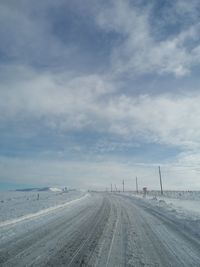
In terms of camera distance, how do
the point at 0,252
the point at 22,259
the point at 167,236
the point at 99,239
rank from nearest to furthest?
the point at 22,259 < the point at 0,252 < the point at 99,239 < the point at 167,236

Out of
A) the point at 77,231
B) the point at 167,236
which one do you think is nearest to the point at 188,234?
the point at 167,236

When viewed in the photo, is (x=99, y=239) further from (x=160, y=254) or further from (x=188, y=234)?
(x=188, y=234)

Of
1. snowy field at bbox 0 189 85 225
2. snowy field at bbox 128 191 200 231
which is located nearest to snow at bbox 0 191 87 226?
snowy field at bbox 0 189 85 225

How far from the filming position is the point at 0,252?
7.02 m

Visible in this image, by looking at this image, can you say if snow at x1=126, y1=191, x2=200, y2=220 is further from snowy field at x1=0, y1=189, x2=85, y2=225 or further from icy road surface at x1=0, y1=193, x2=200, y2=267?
snowy field at x1=0, y1=189, x2=85, y2=225

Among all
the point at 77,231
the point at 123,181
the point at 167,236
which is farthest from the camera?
the point at 123,181

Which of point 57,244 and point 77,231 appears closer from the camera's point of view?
point 57,244

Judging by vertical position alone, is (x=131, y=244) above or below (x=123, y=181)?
below

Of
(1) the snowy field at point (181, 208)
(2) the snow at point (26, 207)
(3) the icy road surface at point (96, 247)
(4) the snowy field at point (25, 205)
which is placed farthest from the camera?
(4) the snowy field at point (25, 205)

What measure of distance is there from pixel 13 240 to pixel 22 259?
2481mm

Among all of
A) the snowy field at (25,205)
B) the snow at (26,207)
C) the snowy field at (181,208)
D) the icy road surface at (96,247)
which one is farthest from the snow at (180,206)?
the snowy field at (25,205)

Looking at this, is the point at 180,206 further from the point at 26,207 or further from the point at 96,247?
the point at 96,247

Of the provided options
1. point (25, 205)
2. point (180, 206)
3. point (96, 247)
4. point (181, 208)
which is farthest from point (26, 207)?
point (180, 206)

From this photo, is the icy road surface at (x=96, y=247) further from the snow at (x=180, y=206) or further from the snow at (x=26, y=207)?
the snow at (x=180, y=206)
